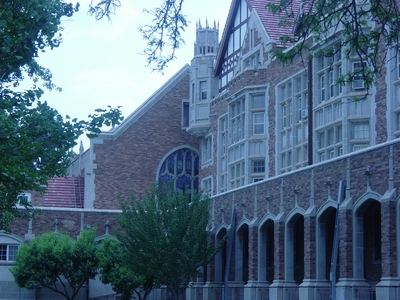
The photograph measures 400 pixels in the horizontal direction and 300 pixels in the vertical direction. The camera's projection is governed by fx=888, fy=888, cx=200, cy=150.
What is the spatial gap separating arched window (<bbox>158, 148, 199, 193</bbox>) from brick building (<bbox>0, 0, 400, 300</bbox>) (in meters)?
0.07

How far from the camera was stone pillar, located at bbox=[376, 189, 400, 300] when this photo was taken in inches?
903

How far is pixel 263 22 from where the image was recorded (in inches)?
1560

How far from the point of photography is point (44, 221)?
43.2m

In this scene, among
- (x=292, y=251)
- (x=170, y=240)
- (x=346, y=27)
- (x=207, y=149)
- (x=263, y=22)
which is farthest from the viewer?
(x=207, y=149)

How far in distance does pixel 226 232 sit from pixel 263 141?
4377 millimetres

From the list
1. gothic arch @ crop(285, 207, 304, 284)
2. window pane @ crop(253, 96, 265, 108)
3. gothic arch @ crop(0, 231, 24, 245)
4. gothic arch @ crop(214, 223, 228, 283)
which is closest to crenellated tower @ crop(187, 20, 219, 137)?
window pane @ crop(253, 96, 265, 108)

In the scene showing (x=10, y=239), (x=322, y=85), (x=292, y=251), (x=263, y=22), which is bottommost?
(x=292, y=251)

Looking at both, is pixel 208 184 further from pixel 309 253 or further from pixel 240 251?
pixel 309 253

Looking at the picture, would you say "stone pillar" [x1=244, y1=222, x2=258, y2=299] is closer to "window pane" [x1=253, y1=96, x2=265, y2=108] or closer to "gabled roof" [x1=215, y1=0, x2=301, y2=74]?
"window pane" [x1=253, y1=96, x2=265, y2=108]

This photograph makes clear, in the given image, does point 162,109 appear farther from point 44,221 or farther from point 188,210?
point 188,210

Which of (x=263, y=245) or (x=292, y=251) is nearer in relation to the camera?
(x=292, y=251)

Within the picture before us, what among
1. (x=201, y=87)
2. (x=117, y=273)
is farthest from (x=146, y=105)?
(x=117, y=273)

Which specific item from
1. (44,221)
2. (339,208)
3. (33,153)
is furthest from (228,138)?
(33,153)

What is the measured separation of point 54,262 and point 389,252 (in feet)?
63.5
